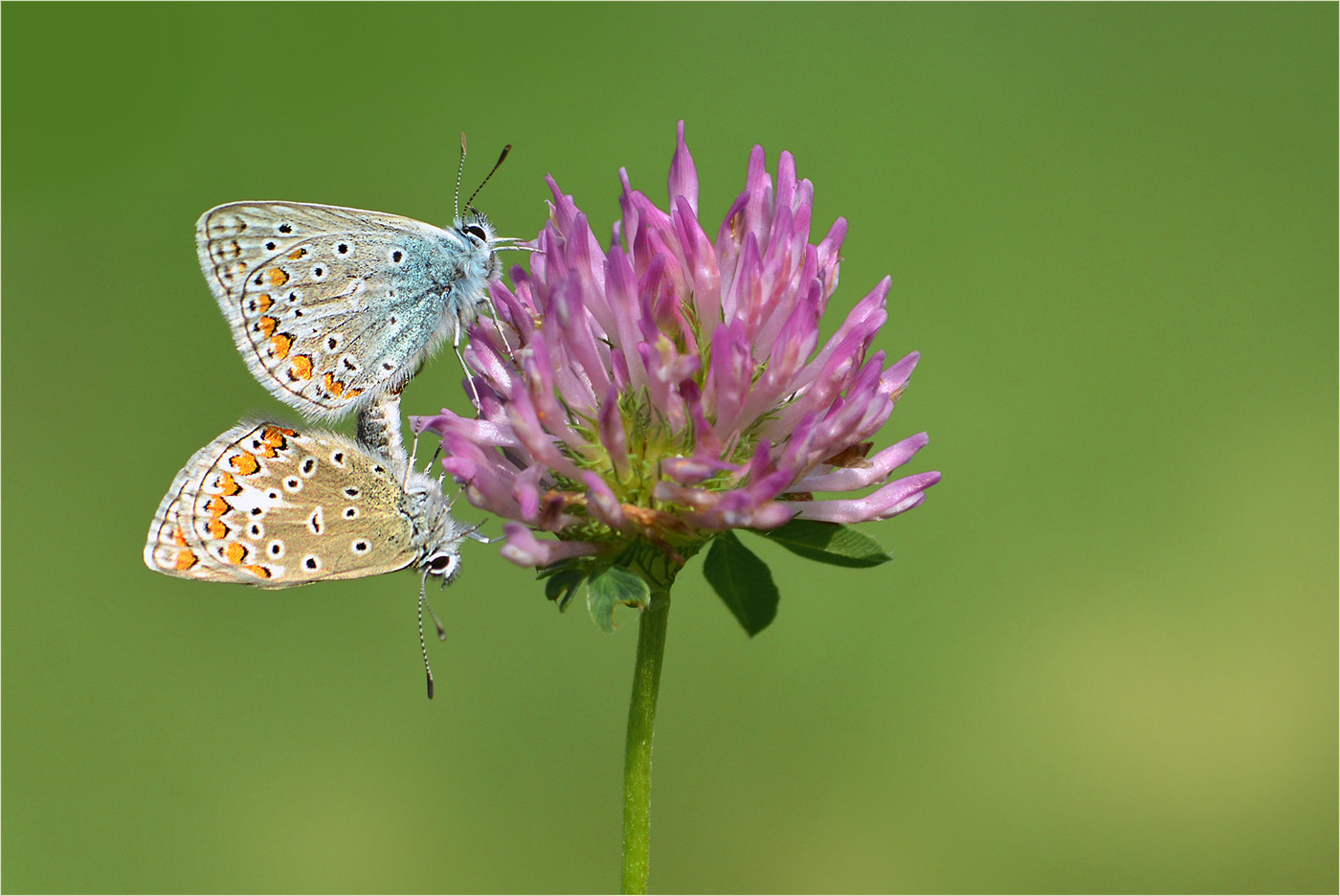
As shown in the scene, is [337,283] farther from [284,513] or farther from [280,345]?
[284,513]

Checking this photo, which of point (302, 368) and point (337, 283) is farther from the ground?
point (337, 283)

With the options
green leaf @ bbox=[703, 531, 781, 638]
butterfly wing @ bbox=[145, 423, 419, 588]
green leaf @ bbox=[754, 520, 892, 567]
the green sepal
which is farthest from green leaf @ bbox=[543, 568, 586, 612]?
butterfly wing @ bbox=[145, 423, 419, 588]

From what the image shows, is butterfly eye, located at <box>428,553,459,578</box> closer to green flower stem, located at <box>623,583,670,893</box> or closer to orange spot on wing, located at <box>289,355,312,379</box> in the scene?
orange spot on wing, located at <box>289,355,312,379</box>

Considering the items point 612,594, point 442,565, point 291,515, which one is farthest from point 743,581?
point 291,515

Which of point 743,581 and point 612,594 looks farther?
point 743,581

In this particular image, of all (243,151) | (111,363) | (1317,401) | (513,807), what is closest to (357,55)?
(243,151)

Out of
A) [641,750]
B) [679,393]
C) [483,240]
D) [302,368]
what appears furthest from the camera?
[483,240]

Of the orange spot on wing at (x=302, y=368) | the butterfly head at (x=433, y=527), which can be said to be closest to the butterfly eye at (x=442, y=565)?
the butterfly head at (x=433, y=527)
